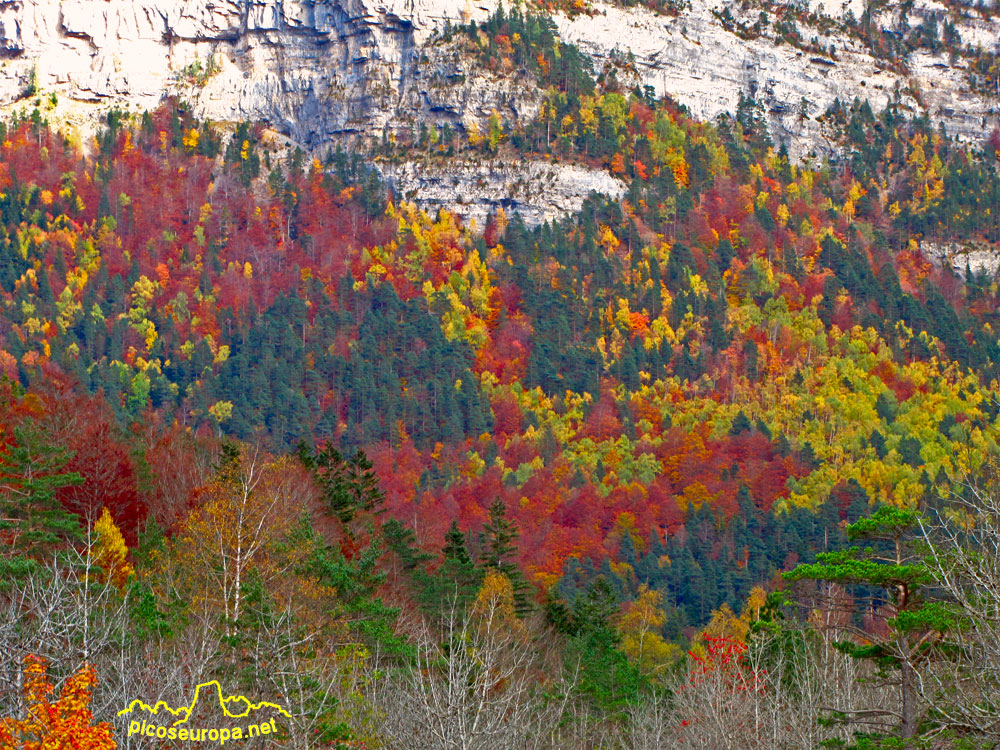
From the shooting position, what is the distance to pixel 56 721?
13.5m

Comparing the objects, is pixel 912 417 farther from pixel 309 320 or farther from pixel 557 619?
pixel 557 619

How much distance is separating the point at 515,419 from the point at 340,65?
74.2 meters

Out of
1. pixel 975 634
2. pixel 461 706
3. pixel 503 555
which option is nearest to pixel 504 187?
pixel 503 555

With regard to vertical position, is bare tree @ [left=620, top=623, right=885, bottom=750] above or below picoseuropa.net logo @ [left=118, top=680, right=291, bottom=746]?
below

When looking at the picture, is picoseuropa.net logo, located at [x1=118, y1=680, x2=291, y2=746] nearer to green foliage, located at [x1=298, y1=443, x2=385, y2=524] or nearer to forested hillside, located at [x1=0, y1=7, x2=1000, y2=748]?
forested hillside, located at [x1=0, y1=7, x2=1000, y2=748]

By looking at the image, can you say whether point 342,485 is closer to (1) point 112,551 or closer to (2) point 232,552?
(1) point 112,551

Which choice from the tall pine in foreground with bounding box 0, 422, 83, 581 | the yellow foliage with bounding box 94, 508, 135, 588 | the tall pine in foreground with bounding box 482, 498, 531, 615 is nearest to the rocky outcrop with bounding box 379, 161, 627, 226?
the tall pine in foreground with bounding box 482, 498, 531, 615

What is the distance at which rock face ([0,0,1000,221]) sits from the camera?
164 metres

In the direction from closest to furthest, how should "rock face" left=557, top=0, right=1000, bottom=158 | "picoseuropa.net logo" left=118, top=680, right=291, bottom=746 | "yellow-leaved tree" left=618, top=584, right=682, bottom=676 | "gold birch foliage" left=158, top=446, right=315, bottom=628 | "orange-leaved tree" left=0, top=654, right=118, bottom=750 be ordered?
"orange-leaved tree" left=0, top=654, right=118, bottom=750 → "picoseuropa.net logo" left=118, top=680, right=291, bottom=746 → "gold birch foliage" left=158, top=446, right=315, bottom=628 → "yellow-leaved tree" left=618, top=584, right=682, bottom=676 → "rock face" left=557, top=0, right=1000, bottom=158

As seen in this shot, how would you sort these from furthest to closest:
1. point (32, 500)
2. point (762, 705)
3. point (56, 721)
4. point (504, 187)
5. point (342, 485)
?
1. point (504, 187)
2. point (342, 485)
3. point (32, 500)
4. point (762, 705)
5. point (56, 721)

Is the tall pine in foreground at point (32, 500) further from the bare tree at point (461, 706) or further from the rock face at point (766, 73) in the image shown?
the rock face at point (766, 73)

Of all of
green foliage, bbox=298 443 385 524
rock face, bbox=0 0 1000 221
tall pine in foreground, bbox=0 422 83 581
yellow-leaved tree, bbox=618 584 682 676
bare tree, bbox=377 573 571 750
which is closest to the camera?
bare tree, bbox=377 573 571 750

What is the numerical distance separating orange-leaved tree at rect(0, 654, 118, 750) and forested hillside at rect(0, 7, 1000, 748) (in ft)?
0.19

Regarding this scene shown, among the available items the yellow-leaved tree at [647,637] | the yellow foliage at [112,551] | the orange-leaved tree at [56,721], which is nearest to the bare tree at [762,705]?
the yellow-leaved tree at [647,637]
